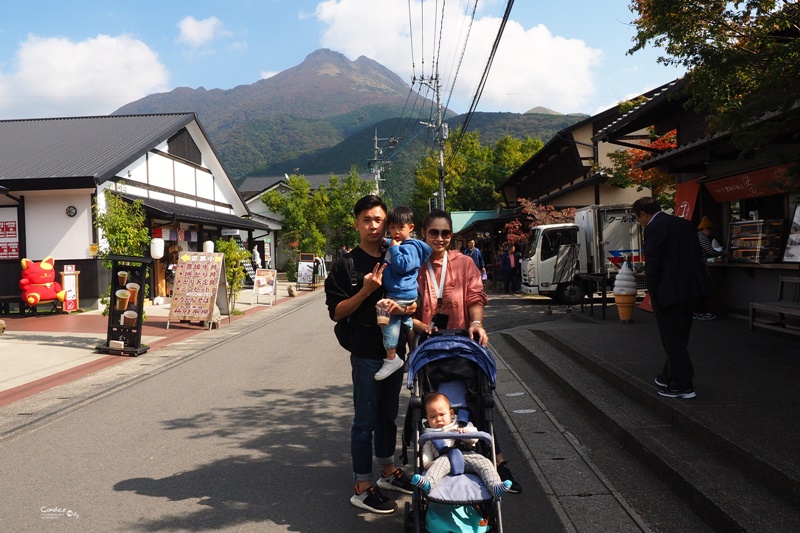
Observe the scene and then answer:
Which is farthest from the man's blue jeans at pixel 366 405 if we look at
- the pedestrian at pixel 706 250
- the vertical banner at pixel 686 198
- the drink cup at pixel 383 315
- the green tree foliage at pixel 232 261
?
the green tree foliage at pixel 232 261

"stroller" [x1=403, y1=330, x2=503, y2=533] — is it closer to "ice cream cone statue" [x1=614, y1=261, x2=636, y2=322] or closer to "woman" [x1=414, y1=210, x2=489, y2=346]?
"woman" [x1=414, y1=210, x2=489, y2=346]

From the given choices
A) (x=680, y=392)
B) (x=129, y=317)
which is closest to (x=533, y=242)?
(x=129, y=317)

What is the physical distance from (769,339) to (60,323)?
52.4ft

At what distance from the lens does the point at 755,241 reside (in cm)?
1016

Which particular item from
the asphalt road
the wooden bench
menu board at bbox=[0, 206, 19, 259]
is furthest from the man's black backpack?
menu board at bbox=[0, 206, 19, 259]

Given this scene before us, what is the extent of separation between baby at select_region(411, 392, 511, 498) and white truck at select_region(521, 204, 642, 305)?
48.8ft

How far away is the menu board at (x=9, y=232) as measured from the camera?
19.3 meters

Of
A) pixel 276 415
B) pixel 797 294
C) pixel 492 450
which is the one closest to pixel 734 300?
pixel 797 294

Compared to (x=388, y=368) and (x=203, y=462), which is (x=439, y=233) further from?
(x=203, y=462)

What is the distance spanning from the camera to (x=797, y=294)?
8.98 metres

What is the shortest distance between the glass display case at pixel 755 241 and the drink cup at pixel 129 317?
438 inches

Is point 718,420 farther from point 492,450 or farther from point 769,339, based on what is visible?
point 769,339

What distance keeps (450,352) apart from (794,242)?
786cm

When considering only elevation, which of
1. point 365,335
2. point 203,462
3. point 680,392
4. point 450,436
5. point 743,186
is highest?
point 743,186
